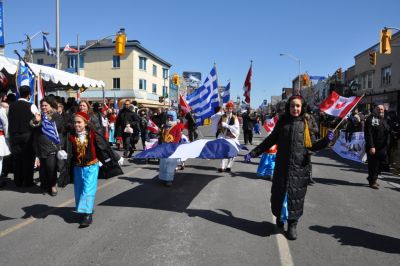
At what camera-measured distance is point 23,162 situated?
761cm

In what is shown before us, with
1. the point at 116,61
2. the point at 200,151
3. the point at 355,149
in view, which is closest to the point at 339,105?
the point at 355,149

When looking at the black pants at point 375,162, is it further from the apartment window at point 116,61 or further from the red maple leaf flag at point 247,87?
the apartment window at point 116,61

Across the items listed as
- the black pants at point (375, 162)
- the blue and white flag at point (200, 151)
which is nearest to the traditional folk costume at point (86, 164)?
the blue and white flag at point (200, 151)

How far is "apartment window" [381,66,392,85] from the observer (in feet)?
107

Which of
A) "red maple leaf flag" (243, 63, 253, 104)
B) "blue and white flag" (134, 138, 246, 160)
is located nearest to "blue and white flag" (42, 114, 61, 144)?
"blue and white flag" (134, 138, 246, 160)

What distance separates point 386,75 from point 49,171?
33233 millimetres

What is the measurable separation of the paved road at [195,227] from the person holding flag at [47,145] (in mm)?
288

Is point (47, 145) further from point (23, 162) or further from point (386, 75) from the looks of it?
point (386, 75)

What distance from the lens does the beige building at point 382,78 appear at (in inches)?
1216

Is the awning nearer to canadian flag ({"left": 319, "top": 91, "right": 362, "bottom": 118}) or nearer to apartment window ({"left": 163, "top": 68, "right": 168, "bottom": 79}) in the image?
canadian flag ({"left": 319, "top": 91, "right": 362, "bottom": 118})

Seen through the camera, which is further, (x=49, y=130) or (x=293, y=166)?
(x=49, y=130)

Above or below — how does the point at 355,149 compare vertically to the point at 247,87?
below

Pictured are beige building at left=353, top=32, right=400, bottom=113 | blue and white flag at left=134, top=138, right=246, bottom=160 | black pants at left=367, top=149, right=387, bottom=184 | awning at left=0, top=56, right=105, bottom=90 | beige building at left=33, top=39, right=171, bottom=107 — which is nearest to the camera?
blue and white flag at left=134, top=138, right=246, bottom=160

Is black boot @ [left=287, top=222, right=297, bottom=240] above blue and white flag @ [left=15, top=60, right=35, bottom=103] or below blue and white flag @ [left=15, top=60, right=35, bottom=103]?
below
